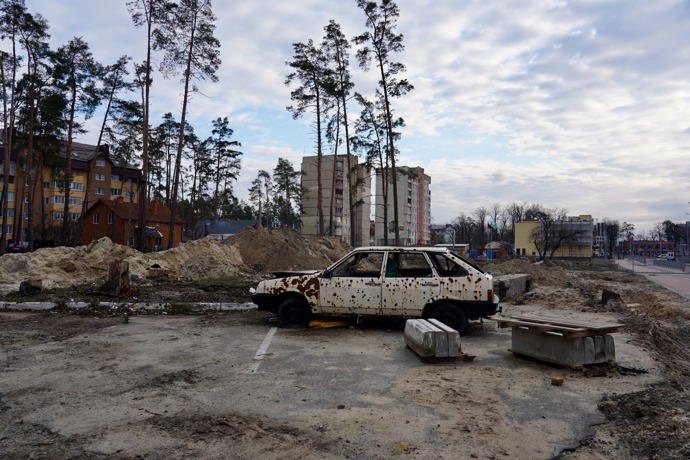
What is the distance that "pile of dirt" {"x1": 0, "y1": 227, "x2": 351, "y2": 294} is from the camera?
2056 centimetres

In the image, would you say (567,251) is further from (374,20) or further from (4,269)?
(4,269)

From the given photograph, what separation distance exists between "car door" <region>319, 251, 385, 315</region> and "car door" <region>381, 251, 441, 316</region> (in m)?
0.17

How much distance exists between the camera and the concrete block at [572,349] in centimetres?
655

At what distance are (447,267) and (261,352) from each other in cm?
381

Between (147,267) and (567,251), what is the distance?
76.6m

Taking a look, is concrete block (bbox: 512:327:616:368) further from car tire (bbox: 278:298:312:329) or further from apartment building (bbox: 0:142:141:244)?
apartment building (bbox: 0:142:141:244)

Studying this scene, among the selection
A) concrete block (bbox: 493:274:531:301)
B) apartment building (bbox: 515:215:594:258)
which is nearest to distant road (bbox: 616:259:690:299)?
concrete block (bbox: 493:274:531:301)

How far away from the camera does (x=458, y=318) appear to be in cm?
886

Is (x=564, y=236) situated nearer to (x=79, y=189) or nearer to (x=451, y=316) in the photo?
(x=451, y=316)

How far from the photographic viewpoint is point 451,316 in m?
8.89

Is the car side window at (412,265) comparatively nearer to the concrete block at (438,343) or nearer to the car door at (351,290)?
the car door at (351,290)

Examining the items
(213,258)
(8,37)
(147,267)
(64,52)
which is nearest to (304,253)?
(213,258)

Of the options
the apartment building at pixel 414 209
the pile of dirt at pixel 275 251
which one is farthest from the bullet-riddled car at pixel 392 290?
the apartment building at pixel 414 209

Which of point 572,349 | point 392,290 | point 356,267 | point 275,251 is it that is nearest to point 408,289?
point 392,290
